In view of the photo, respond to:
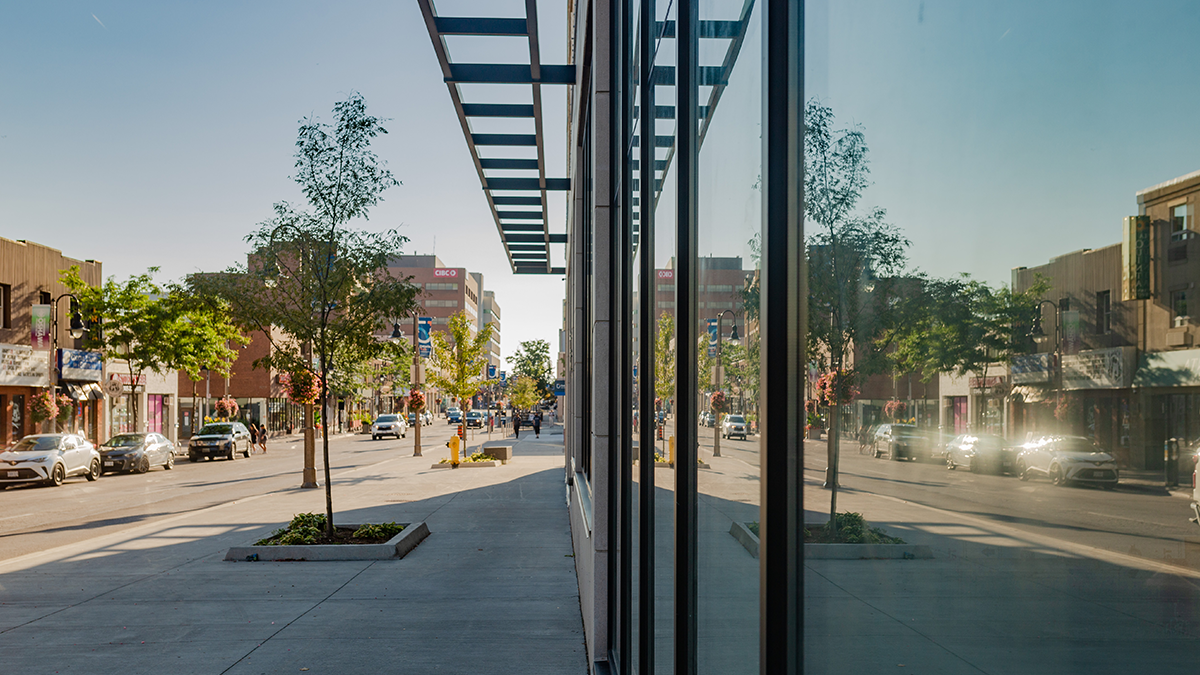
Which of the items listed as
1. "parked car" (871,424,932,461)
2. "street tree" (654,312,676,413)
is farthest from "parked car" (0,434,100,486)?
"parked car" (871,424,932,461)

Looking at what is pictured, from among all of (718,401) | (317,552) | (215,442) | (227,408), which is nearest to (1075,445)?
(718,401)

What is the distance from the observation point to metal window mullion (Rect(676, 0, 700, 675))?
9.84 feet

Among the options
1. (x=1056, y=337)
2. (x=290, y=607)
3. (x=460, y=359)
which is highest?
(x=1056, y=337)

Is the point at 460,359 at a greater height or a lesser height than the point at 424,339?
lesser

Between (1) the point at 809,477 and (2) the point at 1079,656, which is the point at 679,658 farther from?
(2) the point at 1079,656

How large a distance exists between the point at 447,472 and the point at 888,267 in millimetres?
27888

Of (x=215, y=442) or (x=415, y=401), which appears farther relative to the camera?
(x=415, y=401)

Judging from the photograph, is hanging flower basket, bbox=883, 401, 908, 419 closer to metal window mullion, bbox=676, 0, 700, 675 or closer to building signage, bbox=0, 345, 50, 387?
metal window mullion, bbox=676, 0, 700, 675

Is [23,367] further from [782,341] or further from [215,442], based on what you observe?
[782,341]

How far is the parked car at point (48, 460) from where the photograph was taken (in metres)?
25.2

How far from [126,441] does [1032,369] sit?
116ft

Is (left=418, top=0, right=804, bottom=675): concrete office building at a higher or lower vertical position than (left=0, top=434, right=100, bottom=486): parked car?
higher

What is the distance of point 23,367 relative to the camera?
3619 cm

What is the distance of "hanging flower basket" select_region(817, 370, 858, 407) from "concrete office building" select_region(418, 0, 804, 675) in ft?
0.27
